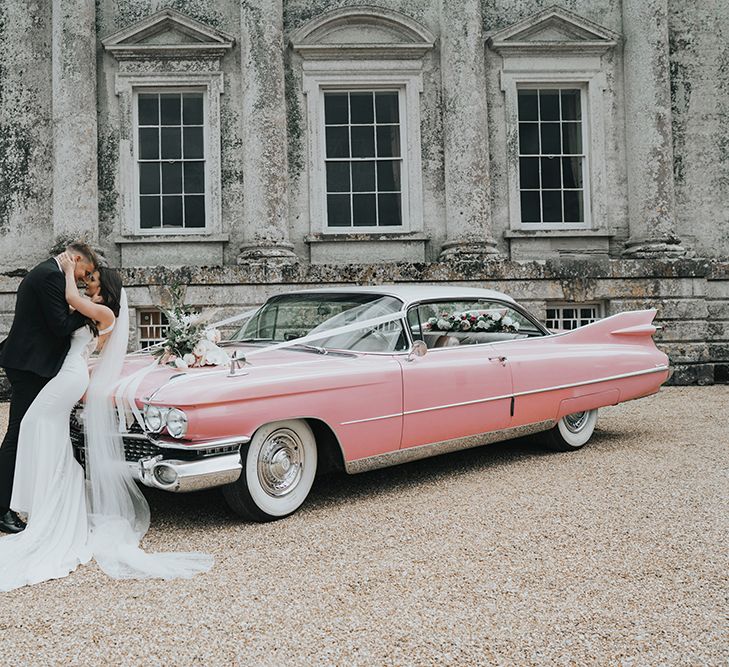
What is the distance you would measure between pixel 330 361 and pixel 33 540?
1.93 meters

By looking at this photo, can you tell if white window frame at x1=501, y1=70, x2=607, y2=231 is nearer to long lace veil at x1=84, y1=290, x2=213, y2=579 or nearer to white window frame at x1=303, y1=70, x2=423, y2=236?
white window frame at x1=303, y1=70, x2=423, y2=236


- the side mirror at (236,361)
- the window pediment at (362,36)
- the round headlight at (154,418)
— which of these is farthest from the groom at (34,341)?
the window pediment at (362,36)

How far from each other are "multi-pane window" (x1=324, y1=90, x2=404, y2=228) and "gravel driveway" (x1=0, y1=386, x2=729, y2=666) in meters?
7.22

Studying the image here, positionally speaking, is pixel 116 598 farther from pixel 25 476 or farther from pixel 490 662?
pixel 490 662

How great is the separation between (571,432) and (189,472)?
356 cm

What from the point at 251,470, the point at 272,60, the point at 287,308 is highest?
the point at 272,60

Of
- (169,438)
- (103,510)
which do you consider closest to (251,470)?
(169,438)

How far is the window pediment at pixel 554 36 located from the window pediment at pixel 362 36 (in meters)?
1.23

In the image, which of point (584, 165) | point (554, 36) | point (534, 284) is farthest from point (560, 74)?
point (534, 284)

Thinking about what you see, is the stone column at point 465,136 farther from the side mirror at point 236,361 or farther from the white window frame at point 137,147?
the side mirror at point 236,361

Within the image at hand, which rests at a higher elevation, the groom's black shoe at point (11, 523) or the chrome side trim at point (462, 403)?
the chrome side trim at point (462, 403)

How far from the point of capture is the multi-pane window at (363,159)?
11.7 m

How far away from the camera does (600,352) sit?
6.04 metres

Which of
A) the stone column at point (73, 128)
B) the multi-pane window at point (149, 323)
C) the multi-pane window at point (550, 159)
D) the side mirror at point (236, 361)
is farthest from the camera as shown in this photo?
the multi-pane window at point (550, 159)
